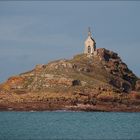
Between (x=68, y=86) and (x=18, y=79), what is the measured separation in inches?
724

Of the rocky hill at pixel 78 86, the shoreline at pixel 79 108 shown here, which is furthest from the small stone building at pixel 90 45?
the shoreline at pixel 79 108

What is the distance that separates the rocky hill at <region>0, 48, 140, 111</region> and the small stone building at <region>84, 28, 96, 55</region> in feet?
5.86

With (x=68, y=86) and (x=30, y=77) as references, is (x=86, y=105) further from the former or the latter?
(x=30, y=77)

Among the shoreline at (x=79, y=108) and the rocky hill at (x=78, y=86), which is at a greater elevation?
the rocky hill at (x=78, y=86)

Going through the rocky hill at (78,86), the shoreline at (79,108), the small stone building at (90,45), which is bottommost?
the shoreline at (79,108)

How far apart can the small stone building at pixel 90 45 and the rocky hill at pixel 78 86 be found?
1.79 meters

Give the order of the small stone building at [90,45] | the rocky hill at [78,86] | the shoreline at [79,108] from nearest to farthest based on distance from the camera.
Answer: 1. the shoreline at [79,108]
2. the rocky hill at [78,86]
3. the small stone building at [90,45]

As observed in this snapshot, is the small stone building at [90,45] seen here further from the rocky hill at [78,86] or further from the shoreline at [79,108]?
the shoreline at [79,108]

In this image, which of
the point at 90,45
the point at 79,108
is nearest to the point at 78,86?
the point at 79,108

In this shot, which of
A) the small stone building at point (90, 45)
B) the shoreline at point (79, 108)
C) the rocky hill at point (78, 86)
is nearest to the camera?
the shoreline at point (79, 108)

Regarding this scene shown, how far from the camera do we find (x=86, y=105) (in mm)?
139500

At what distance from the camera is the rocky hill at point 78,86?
141 metres

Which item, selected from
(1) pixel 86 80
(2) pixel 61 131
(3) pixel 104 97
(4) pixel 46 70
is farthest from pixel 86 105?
(2) pixel 61 131

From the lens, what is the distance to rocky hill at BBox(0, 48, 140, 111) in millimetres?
140625
